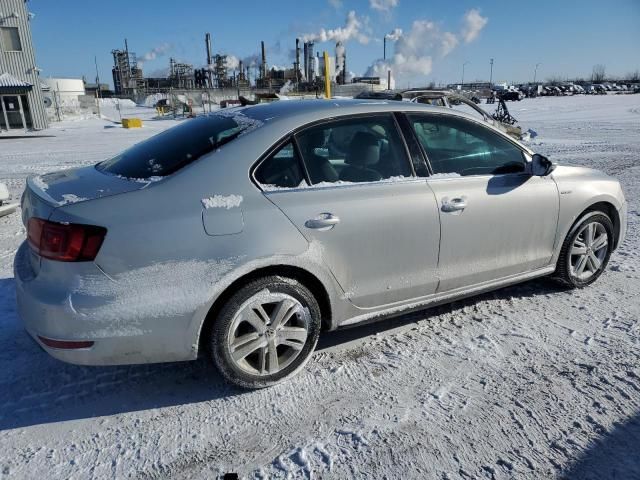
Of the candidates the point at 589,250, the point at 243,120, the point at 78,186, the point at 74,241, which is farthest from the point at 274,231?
the point at 589,250

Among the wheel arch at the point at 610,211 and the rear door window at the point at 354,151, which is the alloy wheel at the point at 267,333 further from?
the wheel arch at the point at 610,211

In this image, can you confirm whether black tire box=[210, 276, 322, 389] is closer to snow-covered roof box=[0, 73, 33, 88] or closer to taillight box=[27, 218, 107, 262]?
taillight box=[27, 218, 107, 262]

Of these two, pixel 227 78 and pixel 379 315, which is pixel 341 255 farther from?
pixel 227 78

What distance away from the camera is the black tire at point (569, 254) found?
12.7ft

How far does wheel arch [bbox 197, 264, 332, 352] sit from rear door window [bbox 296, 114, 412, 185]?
553mm

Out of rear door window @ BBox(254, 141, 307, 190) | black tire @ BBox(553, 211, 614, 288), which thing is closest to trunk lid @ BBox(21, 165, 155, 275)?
rear door window @ BBox(254, 141, 307, 190)

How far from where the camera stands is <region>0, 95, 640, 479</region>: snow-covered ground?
2229 mm

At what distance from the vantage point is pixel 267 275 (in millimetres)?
2652

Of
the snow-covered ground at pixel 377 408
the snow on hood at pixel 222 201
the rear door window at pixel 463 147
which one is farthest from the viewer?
the rear door window at pixel 463 147

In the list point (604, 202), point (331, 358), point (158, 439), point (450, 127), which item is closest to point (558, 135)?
point (604, 202)

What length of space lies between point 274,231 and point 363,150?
92cm

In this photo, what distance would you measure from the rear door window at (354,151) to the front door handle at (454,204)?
0.31 m

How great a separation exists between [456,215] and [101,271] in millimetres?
2189

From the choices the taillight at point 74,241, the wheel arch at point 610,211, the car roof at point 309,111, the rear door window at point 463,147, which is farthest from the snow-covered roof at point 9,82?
the wheel arch at point 610,211
